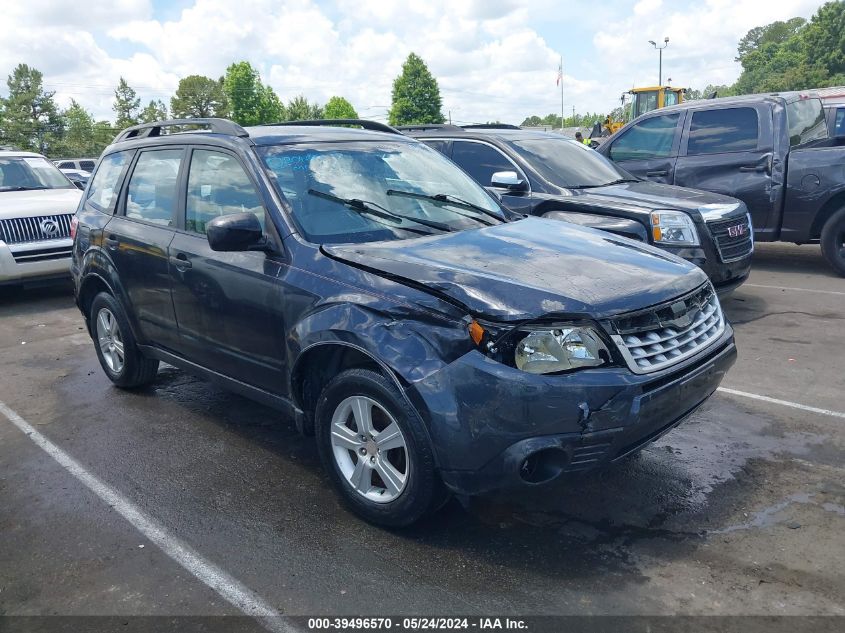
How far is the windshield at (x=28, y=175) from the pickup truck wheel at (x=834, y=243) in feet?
33.1

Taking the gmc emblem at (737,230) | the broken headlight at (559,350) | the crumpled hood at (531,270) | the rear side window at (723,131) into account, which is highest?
the rear side window at (723,131)

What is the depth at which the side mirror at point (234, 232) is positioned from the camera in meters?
3.67

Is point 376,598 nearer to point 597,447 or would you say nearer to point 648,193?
point 597,447

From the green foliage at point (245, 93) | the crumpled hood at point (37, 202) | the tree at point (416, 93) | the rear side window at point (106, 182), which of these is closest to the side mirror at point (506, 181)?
the rear side window at point (106, 182)

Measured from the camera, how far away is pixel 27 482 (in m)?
4.20

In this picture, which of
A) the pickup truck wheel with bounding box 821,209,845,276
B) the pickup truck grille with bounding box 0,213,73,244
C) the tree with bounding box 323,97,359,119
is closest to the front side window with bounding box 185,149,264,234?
the pickup truck grille with bounding box 0,213,73,244

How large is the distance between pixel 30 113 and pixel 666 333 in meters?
80.6

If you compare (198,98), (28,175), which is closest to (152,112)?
(198,98)

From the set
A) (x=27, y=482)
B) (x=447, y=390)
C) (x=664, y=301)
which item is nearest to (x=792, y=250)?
(x=664, y=301)

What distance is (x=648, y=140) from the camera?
1001 cm

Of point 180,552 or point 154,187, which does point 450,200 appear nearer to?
point 154,187

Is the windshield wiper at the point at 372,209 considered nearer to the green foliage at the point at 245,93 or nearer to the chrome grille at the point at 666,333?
the chrome grille at the point at 666,333

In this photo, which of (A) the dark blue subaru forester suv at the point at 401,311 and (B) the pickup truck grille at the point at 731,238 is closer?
(A) the dark blue subaru forester suv at the point at 401,311

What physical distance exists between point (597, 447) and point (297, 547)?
1442mm
